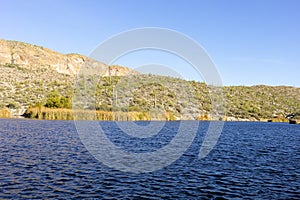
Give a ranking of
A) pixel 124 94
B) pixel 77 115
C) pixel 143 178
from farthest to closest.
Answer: pixel 124 94 → pixel 77 115 → pixel 143 178

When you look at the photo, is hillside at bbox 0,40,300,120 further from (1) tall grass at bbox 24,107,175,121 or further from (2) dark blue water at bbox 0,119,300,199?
(2) dark blue water at bbox 0,119,300,199

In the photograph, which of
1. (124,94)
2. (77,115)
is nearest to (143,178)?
(77,115)

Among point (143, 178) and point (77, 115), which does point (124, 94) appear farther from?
point (143, 178)

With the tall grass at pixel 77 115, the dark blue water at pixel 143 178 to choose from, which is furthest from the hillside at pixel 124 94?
the dark blue water at pixel 143 178

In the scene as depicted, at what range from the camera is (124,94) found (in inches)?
5157

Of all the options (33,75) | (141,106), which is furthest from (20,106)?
(33,75)

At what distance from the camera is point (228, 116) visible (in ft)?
488

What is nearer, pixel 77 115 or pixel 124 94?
pixel 77 115

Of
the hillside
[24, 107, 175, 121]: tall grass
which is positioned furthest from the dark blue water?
the hillside

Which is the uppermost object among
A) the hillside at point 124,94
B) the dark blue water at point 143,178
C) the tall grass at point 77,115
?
the hillside at point 124,94

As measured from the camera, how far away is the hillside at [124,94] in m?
108

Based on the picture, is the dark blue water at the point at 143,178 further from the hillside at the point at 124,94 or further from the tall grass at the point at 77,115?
the hillside at the point at 124,94

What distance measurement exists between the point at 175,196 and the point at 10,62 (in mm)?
180725

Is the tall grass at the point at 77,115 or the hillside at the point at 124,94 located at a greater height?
the hillside at the point at 124,94
